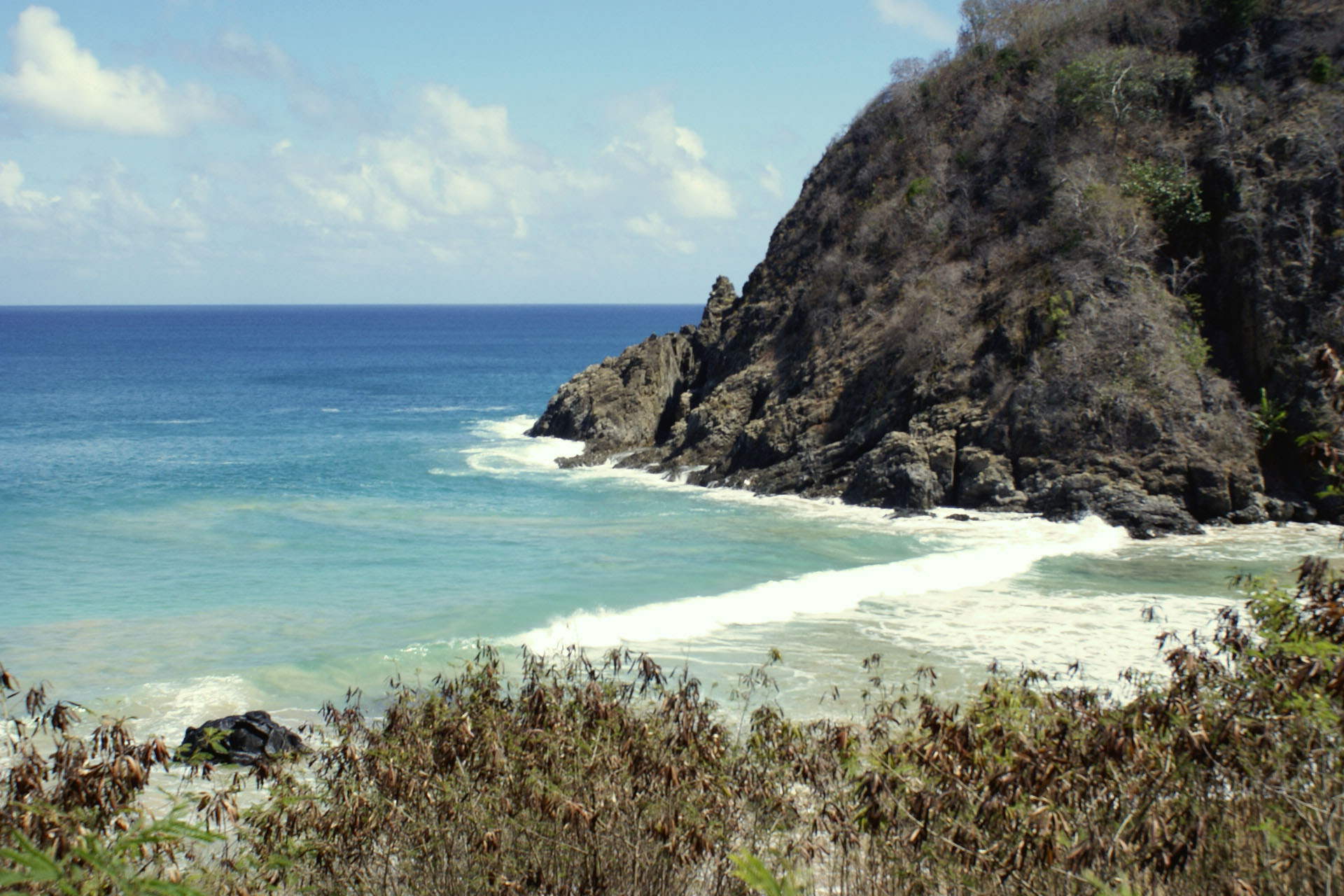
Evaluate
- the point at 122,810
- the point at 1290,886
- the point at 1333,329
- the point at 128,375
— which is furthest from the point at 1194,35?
the point at 128,375

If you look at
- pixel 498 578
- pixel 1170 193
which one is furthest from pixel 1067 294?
pixel 498 578

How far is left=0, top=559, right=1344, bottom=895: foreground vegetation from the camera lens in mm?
5590

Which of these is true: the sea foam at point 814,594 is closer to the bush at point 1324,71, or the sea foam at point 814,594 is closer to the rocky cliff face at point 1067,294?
the rocky cliff face at point 1067,294

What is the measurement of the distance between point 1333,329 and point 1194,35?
556 inches

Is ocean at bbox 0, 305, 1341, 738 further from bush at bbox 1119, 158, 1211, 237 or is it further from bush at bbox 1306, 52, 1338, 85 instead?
bush at bbox 1306, 52, 1338, 85

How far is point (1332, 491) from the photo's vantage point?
658cm

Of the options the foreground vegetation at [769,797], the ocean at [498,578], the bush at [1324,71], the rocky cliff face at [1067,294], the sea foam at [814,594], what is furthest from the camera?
the bush at [1324,71]

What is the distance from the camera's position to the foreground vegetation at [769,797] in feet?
18.3

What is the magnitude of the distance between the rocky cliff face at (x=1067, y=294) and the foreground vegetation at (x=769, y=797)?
20.8 metres

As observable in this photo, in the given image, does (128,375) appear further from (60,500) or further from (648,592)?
(648,592)

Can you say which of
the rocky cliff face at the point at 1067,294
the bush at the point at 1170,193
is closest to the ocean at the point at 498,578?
the rocky cliff face at the point at 1067,294

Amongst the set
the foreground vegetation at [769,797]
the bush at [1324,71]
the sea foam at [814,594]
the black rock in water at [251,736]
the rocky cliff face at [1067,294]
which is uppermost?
the bush at [1324,71]

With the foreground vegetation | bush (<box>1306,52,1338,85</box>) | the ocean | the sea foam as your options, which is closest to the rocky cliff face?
bush (<box>1306,52,1338,85</box>)

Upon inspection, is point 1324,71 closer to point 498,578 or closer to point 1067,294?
point 1067,294
